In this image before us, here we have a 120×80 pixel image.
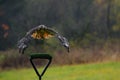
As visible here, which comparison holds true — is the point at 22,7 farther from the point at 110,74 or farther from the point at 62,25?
the point at 110,74

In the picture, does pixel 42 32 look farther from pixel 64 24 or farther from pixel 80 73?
pixel 64 24

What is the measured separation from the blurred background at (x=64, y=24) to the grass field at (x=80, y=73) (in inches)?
82.8

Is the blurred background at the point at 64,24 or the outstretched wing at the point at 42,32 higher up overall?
the outstretched wing at the point at 42,32

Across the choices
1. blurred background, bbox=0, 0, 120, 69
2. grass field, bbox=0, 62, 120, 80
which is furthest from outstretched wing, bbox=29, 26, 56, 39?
blurred background, bbox=0, 0, 120, 69

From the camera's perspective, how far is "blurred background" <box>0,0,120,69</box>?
1859 centimetres

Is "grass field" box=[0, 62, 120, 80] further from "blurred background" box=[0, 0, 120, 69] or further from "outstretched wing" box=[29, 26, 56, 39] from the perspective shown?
"outstretched wing" box=[29, 26, 56, 39]

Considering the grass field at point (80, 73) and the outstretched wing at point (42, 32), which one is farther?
the grass field at point (80, 73)

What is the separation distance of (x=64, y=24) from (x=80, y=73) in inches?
390

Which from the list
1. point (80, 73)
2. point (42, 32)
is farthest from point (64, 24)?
point (42, 32)

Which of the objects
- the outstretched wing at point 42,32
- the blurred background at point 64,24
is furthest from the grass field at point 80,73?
the outstretched wing at point 42,32

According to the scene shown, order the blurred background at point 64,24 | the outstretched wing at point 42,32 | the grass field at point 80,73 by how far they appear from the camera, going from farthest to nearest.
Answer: the blurred background at point 64,24, the grass field at point 80,73, the outstretched wing at point 42,32

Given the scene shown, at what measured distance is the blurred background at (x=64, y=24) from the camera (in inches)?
732

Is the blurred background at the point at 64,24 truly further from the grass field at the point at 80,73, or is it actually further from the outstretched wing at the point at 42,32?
the outstretched wing at the point at 42,32

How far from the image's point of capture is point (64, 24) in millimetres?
23406
